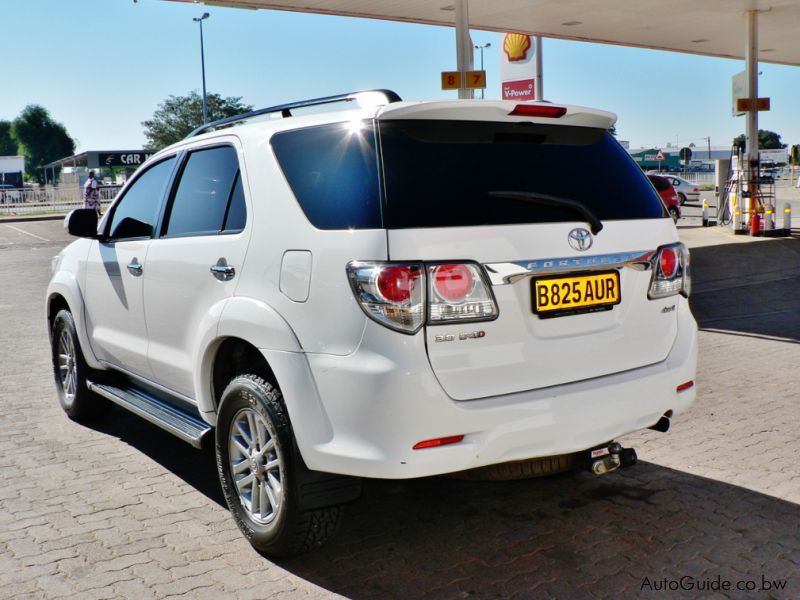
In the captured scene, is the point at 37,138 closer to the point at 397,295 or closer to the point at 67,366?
the point at 67,366

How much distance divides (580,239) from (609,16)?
668 inches

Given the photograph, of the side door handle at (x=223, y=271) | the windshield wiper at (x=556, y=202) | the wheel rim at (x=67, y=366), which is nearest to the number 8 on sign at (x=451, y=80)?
the wheel rim at (x=67, y=366)

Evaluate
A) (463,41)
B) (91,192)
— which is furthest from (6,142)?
(463,41)

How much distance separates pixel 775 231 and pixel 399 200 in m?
17.3

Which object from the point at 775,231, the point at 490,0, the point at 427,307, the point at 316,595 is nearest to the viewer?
the point at 427,307

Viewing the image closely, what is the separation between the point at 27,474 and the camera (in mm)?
4895

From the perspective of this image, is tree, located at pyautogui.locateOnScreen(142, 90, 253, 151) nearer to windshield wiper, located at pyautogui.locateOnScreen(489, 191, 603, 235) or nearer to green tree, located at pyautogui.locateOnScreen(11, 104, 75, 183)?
green tree, located at pyautogui.locateOnScreen(11, 104, 75, 183)

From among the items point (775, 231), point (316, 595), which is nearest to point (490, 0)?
point (775, 231)

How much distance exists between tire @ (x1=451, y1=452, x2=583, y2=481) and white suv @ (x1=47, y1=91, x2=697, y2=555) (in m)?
0.01

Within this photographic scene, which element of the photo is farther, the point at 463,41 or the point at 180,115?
the point at 180,115

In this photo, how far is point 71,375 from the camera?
594 centimetres

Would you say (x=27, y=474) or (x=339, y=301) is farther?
(x=27, y=474)

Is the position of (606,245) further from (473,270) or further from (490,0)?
(490,0)

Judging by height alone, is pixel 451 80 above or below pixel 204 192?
above
